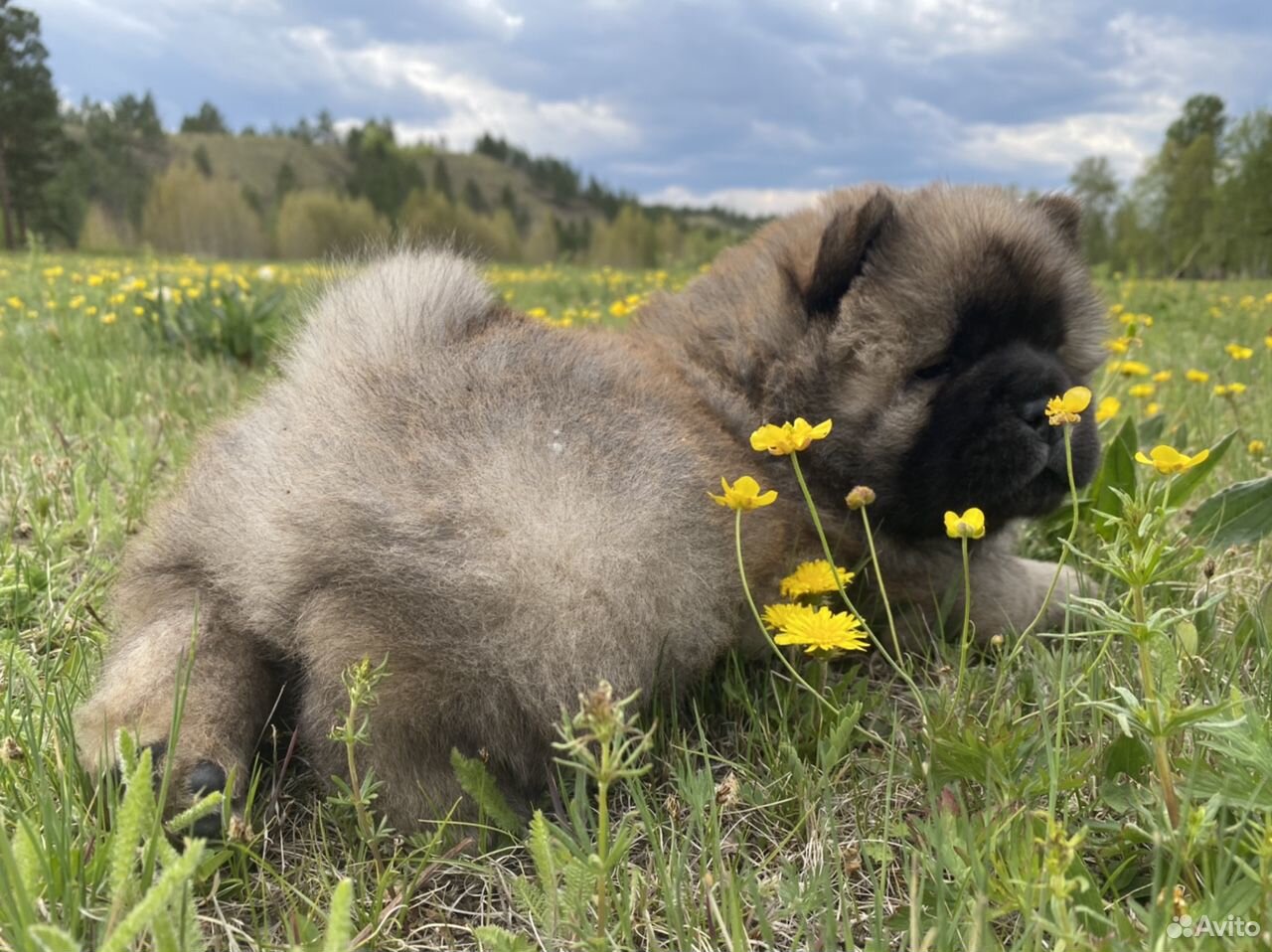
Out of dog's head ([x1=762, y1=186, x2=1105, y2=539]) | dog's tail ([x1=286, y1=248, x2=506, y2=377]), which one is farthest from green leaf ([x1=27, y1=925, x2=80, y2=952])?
dog's head ([x1=762, y1=186, x2=1105, y2=539])

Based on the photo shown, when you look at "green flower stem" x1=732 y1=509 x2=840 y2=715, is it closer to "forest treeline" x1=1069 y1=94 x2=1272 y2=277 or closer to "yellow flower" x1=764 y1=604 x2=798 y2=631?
"yellow flower" x1=764 y1=604 x2=798 y2=631

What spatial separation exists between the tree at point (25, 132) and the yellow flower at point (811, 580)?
127 ft

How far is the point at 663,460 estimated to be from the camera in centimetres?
169

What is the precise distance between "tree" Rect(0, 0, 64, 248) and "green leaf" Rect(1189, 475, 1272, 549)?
3908 centimetres

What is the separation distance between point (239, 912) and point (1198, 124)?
152ft

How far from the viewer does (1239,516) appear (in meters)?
2.21

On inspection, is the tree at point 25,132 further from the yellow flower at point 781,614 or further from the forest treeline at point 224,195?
the yellow flower at point 781,614

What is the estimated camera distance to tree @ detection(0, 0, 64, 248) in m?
33.3

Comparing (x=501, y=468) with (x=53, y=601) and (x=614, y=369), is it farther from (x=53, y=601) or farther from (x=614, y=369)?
(x=53, y=601)

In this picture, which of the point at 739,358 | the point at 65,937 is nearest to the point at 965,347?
the point at 739,358

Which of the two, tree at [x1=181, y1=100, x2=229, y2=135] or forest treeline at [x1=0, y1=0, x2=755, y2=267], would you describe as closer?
forest treeline at [x1=0, y1=0, x2=755, y2=267]

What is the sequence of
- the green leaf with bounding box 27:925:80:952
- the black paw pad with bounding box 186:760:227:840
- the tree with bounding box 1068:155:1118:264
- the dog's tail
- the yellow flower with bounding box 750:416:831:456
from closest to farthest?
the green leaf with bounding box 27:925:80:952, the black paw pad with bounding box 186:760:227:840, the yellow flower with bounding box 750:416:831:456, the dog's tail, the tree with bounding box 1068:155:1118:264

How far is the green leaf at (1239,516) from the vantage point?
219cm

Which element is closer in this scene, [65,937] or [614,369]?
[65,937]
